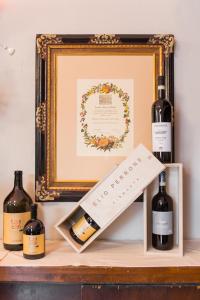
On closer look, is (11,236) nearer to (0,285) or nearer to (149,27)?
(0,285)

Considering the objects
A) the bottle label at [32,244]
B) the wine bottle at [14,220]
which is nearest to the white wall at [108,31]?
the wine bottle at [14,220]

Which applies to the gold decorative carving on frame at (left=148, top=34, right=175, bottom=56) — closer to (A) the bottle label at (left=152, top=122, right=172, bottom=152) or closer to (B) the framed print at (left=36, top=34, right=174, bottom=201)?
(B) the framed print at (left=36, top=34, right=174, bottom=201)

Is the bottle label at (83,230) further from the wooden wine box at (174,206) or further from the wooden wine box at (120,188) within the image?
the wooden wine box at (174,206)

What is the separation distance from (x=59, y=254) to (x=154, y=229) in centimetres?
34

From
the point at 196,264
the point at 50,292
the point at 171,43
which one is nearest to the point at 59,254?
the point at 50,292

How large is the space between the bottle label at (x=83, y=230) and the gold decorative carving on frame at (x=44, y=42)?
2.21 ft

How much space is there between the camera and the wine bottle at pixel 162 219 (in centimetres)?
102

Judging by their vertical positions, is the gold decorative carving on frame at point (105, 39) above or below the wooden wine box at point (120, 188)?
above

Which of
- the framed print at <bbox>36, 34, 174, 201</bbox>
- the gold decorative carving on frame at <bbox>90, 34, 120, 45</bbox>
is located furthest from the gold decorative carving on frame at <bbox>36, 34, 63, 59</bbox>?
the gold decorative carving on frame at <bbox>90, 34, 120, 45</bbox>

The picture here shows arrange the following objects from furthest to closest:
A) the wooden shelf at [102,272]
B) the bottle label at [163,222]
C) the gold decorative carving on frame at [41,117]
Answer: the gold decorative carving on frame at [41,117] < the bottle label at [163,222] < the wooden shelf at [102,272]

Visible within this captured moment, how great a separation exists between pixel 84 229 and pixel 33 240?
181 mm

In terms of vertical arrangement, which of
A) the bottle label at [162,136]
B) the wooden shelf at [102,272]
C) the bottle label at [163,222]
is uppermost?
the bottle label at [162,136]

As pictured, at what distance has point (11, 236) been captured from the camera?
1.05 metres

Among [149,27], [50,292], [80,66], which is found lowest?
[50,292]
